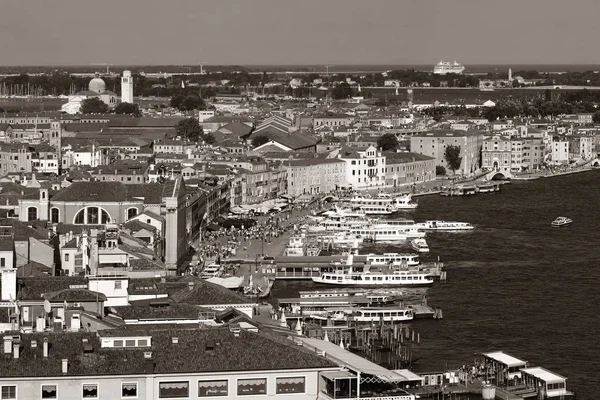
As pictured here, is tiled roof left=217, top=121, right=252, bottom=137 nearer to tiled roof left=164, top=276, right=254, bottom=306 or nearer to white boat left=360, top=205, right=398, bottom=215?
white boat left=360, top=205, right=398, bottom=215

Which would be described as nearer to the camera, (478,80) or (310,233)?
(310,233)

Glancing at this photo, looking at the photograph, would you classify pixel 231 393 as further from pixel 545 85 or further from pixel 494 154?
pixel 545 85

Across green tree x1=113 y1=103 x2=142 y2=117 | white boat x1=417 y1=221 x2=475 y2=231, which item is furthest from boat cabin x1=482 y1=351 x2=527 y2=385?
green tree x1=113 y1=103 x2=142 y2=117

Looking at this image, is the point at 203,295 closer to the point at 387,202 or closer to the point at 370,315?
the point at 370,315

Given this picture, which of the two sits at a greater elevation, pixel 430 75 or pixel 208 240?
pixel 430 75

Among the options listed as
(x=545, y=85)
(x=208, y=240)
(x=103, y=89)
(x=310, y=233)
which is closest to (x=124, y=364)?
(x=208, y=240)

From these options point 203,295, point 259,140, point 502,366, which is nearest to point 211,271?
point 502,366

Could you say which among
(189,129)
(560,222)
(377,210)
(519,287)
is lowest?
(519,287)

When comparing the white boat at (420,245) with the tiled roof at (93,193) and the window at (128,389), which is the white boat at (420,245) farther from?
the window at (128,389)
